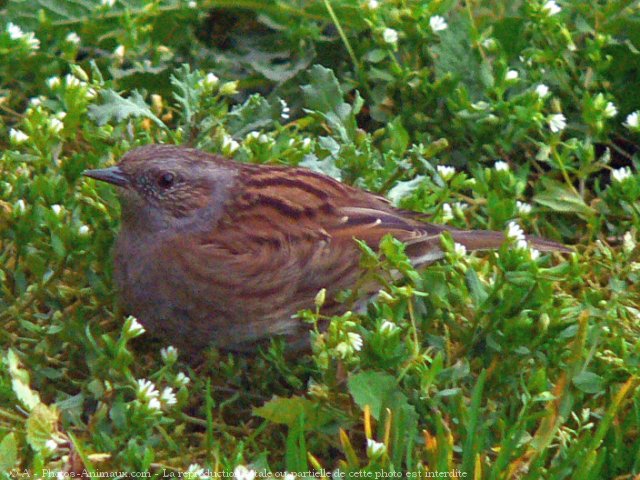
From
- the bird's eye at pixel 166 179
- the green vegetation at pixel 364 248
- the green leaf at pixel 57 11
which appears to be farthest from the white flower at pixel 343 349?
the green leaf at pixel 57 11

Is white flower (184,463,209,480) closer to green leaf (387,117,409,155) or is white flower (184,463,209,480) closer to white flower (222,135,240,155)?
white flower (222,135,240,155)

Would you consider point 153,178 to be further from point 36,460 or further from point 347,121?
point 36,460

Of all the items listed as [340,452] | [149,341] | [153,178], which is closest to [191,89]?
[153,178]

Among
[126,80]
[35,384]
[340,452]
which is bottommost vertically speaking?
[340,452]

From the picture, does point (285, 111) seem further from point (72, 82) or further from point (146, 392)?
point (146, 392)

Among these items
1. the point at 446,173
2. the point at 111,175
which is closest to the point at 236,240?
the point at 111,175
